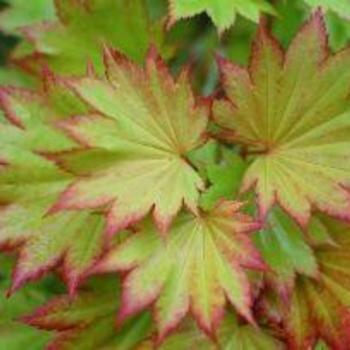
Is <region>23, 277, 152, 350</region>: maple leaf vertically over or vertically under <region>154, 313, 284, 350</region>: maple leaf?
over

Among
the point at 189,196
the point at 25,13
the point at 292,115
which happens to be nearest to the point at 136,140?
the point at 189,196

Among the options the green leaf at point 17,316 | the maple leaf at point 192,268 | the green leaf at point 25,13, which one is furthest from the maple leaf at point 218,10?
the green leaf at point 17,316

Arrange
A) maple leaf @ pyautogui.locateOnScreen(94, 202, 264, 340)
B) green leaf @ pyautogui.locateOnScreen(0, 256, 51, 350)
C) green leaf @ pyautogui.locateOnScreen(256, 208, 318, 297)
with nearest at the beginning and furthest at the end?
maple leaf @ pyautogui.locateOnScreen(94, 202, 264, 340), green leaf @ pyautogui.locateOnScreen(256, 208, 318, 297), green leaf @ pyautogui.locateOnScreen(0, 256, 51, 350)

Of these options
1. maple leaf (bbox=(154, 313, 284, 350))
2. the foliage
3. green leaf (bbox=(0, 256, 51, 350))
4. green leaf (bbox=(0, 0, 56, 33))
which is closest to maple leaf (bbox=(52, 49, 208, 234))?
the foliage

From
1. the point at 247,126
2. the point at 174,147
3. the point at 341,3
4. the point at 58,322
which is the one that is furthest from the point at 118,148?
the point at 341,3

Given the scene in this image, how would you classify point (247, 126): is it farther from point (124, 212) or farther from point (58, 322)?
point (58, 322)

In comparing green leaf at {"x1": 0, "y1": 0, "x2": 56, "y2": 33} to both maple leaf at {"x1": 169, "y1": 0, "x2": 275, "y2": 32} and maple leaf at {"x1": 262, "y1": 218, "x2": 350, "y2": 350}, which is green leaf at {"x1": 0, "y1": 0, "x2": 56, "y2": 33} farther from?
maple leaf at {"x1": 262, "y1": 218, "x2": 350, "y2": 350}

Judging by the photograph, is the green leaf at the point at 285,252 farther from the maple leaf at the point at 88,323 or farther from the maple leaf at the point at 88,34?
the maple leaf at the point at 88,34
